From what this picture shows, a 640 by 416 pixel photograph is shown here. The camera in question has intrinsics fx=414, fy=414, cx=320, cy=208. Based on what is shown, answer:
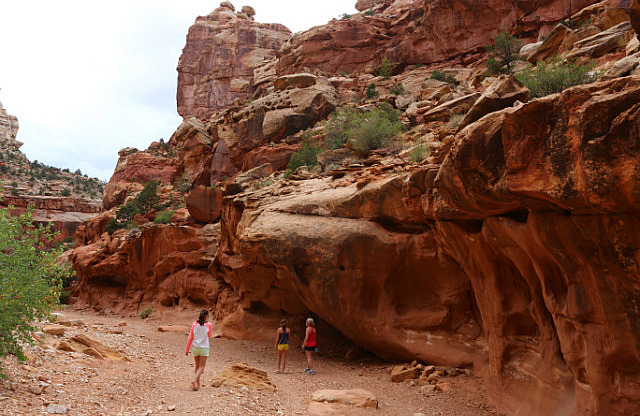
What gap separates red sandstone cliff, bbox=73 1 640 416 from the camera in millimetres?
4707

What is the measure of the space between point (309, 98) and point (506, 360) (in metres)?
22.4

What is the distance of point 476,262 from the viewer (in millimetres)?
7781

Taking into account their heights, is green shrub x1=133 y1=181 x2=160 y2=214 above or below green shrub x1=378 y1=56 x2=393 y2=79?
below

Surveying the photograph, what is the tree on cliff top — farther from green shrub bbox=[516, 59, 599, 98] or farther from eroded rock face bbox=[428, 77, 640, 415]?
green shrub bbox=[516, 59, 599, 98]

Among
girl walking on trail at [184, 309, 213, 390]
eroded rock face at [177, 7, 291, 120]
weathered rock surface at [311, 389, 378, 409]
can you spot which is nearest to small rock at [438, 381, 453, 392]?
weathered rock surface at [311, 389, 378, 409]

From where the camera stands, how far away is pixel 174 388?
294 inches

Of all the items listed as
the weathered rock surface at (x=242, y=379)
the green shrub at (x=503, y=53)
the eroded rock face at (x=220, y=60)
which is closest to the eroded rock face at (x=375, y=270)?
the weathered rock surface at (x=242, y=379)

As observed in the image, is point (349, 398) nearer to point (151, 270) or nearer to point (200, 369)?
point (200, 369)

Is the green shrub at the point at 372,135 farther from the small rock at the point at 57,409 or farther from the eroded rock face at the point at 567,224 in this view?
the small rock at the point at 57,409

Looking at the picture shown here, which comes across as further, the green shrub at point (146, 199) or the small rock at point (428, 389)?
the green shrub at point (146, 199)

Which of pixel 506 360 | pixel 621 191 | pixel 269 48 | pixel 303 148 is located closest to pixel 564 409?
pixel 506 360

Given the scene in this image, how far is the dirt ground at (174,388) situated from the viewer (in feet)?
19.2

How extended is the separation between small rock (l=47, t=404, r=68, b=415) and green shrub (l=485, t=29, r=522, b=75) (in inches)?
897

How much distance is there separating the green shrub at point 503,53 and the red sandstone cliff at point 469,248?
1.16 metres
